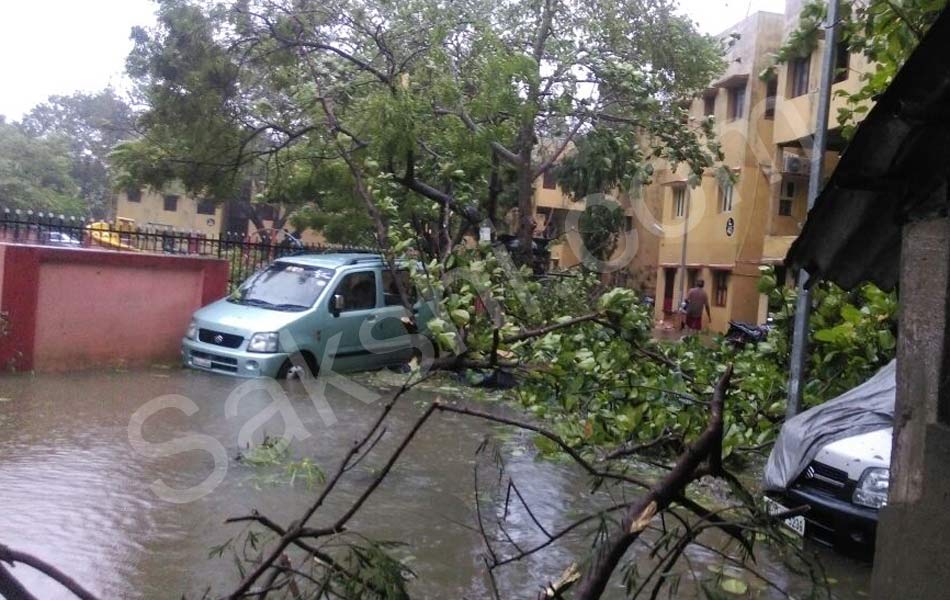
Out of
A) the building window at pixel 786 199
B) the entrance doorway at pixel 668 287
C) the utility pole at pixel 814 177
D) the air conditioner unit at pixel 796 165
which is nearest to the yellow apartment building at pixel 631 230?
the entrance doorway at pixel 668 287

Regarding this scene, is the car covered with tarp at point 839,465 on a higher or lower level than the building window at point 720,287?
lower

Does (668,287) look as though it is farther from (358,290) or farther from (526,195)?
(358,290)

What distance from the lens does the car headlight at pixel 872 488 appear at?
5316 mm

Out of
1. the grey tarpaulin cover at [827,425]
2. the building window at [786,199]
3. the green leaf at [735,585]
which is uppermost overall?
the building window at [786,199]

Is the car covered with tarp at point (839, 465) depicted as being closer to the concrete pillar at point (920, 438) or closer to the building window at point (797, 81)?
the concrete pillar at point (920, 438)

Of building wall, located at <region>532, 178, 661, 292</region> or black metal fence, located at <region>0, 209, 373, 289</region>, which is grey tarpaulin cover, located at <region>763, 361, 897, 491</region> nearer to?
black metal fence, located at <region>0, 209, 373, 289</region>

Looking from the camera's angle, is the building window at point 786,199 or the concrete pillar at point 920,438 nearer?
the concrete pillar at point 920,438

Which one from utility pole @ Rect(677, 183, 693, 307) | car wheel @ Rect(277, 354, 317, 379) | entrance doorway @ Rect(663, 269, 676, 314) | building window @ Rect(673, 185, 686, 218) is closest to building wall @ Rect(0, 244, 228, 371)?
car wheel @ Rect(277, 354, 317, 379)

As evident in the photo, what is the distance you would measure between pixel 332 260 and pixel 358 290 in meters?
0.56

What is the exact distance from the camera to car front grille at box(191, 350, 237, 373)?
432 inches

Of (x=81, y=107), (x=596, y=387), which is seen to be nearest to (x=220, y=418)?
(x=596, y=387)

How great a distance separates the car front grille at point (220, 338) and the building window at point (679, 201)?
785 inches

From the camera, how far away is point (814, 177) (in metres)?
6.11

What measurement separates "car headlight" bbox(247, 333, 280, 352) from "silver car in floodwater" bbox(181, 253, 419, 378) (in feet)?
0.04
